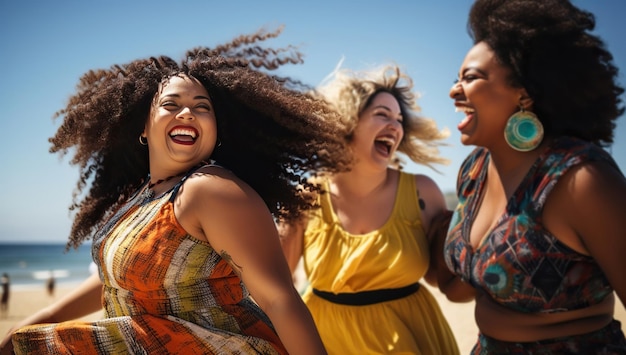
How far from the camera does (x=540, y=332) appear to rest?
94.4 inches

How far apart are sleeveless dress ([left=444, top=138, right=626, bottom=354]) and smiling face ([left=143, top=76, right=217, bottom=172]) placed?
4.65 ft

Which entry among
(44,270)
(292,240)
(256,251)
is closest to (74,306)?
(256,251)

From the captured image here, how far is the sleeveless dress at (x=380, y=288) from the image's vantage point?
3439 millimetres

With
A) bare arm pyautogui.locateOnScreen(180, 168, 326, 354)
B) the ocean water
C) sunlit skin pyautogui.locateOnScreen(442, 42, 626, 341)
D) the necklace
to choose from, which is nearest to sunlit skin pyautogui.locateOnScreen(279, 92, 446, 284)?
sunlit skin pyautogui.locateOnScreen(442, 42, 626, 341)

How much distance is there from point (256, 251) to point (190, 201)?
1.10 feet

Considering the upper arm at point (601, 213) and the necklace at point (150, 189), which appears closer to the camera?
the upper arm at point (601, 213)

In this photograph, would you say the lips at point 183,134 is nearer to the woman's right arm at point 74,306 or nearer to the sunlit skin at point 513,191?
the woman's right arm at point 74,306

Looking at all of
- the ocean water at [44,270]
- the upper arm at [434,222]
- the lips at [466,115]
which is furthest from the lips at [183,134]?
the ocean water at [44,270]

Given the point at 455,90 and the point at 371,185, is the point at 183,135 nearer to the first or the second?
the point at 455,90

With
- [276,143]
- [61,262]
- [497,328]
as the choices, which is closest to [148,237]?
[276,143]

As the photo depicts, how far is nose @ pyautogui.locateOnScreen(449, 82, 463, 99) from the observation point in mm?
2824

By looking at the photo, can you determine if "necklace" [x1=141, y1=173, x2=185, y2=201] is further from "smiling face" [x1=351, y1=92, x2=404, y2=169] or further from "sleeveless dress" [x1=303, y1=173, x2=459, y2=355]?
"smiling face" [x1=351, y1=92, x2=404, y2=169]

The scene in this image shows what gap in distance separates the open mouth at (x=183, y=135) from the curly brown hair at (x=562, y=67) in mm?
1558

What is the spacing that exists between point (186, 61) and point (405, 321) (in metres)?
2.18
